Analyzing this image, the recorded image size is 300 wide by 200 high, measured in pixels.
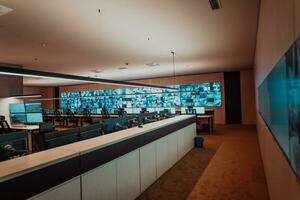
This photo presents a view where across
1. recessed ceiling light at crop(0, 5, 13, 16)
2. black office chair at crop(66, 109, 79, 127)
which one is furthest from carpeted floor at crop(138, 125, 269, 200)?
black office chair at crop(66, 109, 79, 127)

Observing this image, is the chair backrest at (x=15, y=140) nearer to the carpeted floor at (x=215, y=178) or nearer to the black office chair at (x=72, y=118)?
the carpeted floor at (x=215, y=178)

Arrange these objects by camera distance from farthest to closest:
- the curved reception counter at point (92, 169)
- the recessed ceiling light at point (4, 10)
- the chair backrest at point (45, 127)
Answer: the chair backrest at point (45, 127), the recessed ceiling light at point (4, 10), the curved reception counter at point (92, 169)

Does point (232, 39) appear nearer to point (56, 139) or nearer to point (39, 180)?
point (56, 139)

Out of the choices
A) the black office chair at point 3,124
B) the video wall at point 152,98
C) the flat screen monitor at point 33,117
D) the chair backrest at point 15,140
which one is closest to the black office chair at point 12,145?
the chair backrest at point 15,140

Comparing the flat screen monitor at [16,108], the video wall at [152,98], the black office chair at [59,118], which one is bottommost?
the black office chair at [59,118]

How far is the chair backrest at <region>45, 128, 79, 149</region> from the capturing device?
103 inches

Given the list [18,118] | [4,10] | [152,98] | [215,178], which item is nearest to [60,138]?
[4,10]

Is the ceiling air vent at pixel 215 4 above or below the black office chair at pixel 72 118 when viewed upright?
above

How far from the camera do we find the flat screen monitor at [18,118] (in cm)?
737

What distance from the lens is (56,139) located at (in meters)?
2.71

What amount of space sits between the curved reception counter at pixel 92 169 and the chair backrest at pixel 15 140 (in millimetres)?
859

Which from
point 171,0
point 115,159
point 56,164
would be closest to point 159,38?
point 171,0

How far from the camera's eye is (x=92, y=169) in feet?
7.80

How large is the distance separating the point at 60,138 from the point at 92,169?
2.33ft
